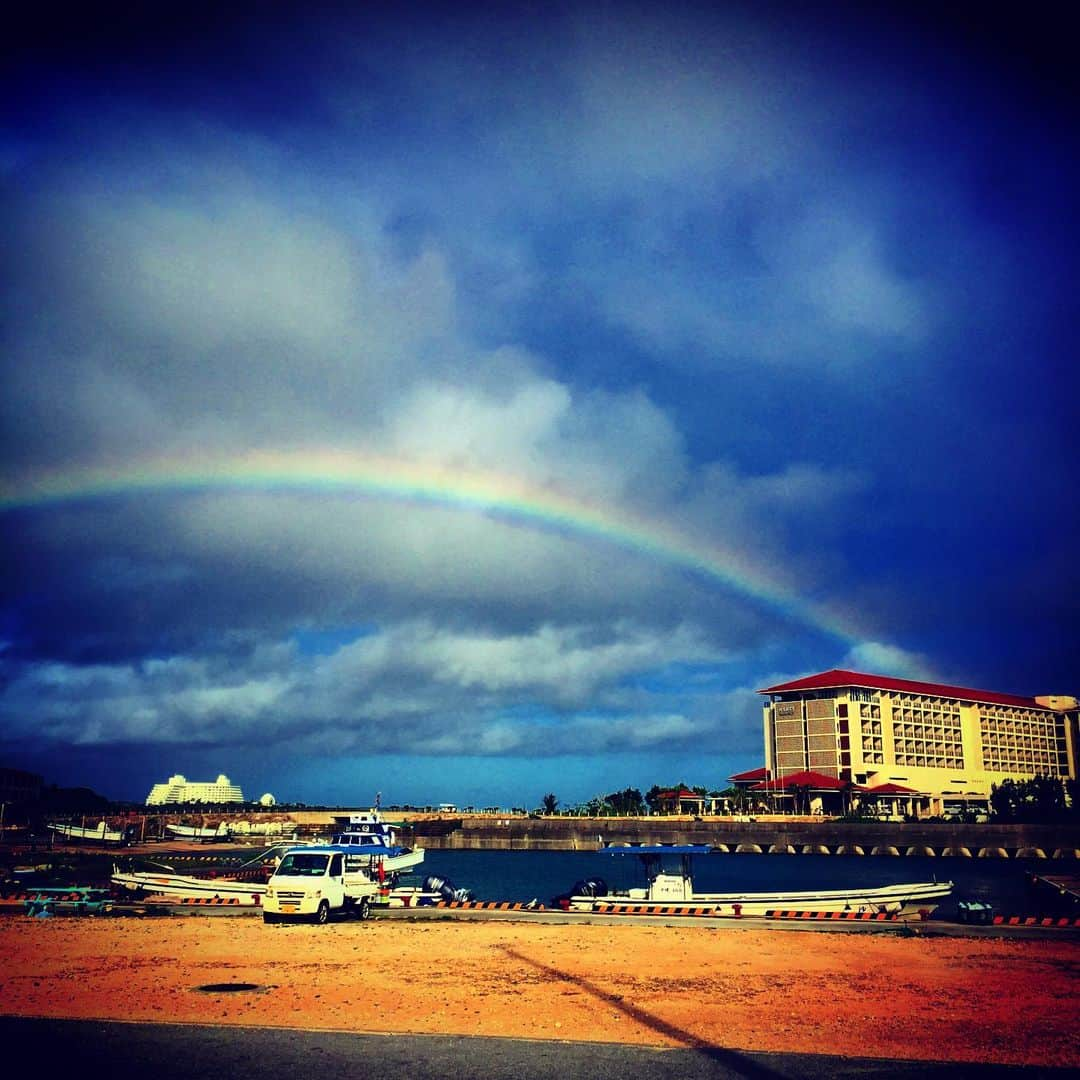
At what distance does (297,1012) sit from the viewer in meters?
18.1

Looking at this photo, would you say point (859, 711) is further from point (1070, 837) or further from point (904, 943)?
point (904, 943)

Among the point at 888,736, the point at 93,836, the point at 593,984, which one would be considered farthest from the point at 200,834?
the point at 593,984

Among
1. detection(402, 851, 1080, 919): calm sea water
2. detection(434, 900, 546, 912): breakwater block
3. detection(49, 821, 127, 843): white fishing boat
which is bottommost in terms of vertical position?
detection(402, 851, 1080, 919): calm sea water

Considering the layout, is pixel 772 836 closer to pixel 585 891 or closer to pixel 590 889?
pixel 590 889

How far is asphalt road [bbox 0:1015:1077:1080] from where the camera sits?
1351 cm

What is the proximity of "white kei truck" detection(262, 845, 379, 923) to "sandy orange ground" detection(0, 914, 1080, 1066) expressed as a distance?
1.28 m

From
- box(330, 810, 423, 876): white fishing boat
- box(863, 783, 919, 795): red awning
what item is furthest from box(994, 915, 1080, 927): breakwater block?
box(863, 783, 919, 795): red awning

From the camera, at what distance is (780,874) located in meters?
97.2

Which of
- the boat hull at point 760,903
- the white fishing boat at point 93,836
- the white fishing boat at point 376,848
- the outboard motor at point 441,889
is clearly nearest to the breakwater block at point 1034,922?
the boat hull at point 760,903

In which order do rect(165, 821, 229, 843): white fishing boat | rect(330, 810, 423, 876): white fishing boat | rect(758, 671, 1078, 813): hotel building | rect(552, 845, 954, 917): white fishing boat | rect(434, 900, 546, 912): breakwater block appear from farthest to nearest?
rect(758, 671, 1078, 813): hotel building < rect(165, 821, 229, 843): white fishing boat < rect(330, 810, 423, 876): white fishing boat < rect(434, 900, 546, 912): breakwater block < rect(552, 845, 954, 917): white fishing boat

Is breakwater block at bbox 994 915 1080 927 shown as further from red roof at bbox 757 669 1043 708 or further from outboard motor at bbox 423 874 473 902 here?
red roof at bbox 757 669 1043 708

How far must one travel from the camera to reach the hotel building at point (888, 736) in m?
164

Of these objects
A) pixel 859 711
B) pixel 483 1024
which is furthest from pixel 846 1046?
pixel 859 711

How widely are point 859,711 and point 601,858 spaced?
59213 mm
